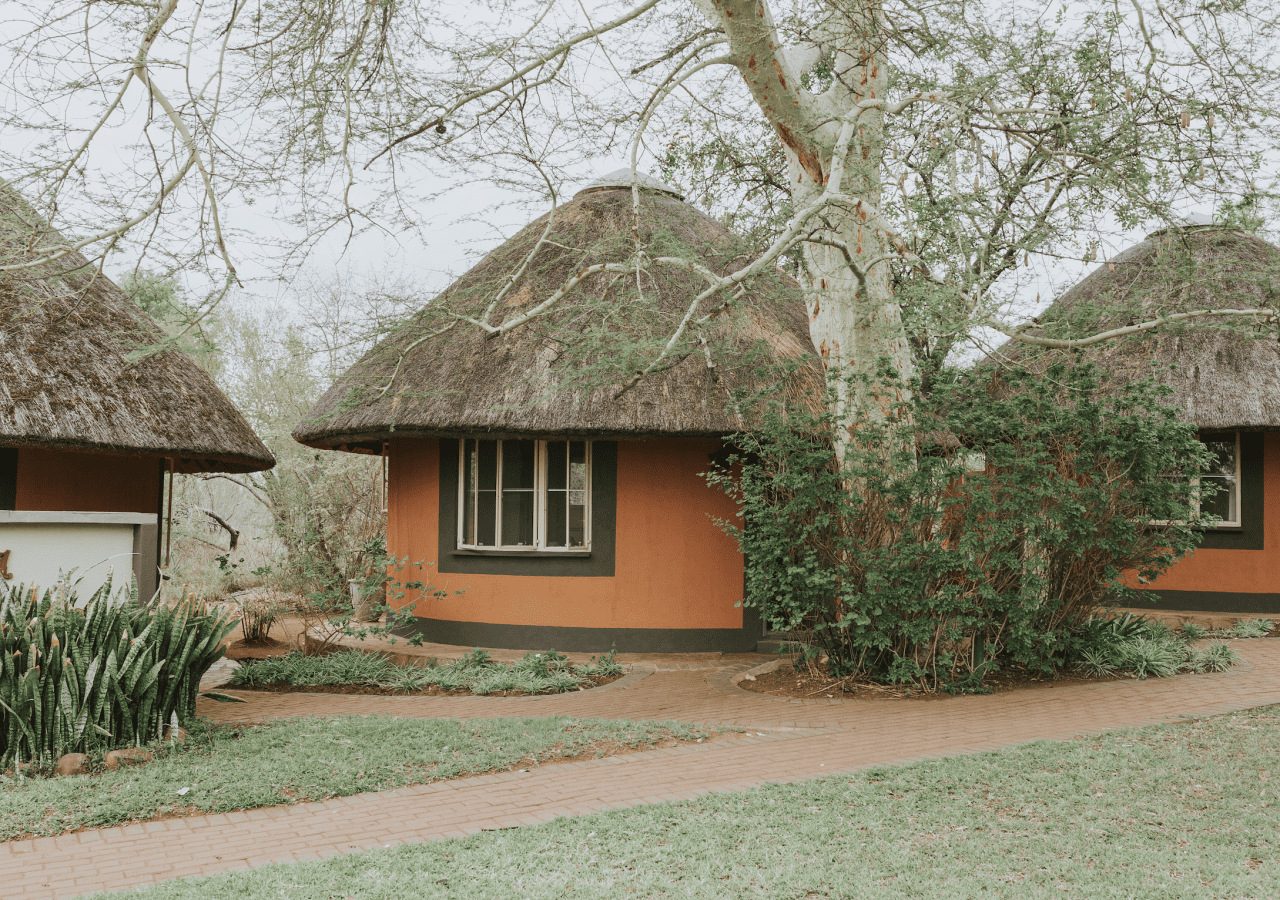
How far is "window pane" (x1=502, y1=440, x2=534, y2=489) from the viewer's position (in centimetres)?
1134

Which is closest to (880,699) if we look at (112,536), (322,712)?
(322,712)

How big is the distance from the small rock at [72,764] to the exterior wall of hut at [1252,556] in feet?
40.4

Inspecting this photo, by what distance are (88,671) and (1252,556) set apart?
1320 cm

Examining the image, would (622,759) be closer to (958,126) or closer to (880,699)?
(880,699)

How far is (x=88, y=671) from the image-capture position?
20.7 feet

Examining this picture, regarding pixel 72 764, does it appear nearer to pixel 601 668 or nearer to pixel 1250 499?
pixel 601 668

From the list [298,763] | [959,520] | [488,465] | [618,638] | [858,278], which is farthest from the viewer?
[488,465]

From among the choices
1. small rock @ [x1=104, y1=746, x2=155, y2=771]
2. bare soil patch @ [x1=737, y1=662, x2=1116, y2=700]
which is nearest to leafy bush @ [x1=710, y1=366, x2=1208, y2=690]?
bare soil patch @ [x1=737, y1=662, x2=1116, y2=700]

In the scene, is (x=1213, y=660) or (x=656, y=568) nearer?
(x=1213, y=660)

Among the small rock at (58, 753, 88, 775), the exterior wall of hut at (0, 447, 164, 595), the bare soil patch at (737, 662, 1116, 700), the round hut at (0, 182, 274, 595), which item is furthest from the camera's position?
the bare soil patch at (737, 662, 1116, 700)

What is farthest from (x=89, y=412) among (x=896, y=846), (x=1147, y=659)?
(x=1147, y=659)

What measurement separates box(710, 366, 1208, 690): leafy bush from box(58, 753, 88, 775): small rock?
5.08m

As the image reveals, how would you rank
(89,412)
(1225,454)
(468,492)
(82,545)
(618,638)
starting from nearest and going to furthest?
(82,545) < (89,412) < (618,638) < (468,492) < (1225,454)

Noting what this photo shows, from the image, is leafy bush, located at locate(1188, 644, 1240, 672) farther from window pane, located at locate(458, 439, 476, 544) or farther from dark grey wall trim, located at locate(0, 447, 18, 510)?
dark grey wall trim, located at locate(0, 447, 18, 510)
